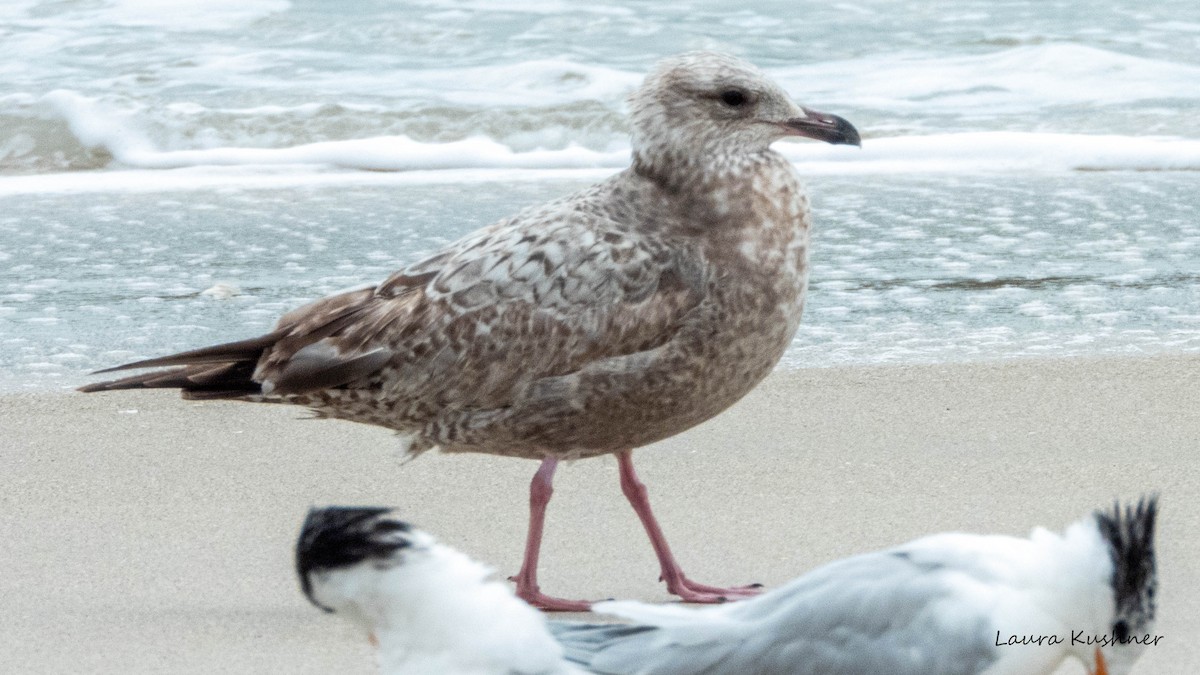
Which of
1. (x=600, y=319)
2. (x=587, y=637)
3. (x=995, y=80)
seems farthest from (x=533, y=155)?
(x=587, y=637)

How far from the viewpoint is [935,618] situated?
2.61 m

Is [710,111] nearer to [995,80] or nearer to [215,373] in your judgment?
[215,373]

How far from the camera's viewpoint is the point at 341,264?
260 inches

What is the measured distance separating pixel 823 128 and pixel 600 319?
0.78 meters

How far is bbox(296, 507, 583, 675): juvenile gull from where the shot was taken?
2.51 meters

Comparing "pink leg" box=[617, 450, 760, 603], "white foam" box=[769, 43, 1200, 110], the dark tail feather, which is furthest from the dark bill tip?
"white foam" box=[769, 43, 1200, 110]

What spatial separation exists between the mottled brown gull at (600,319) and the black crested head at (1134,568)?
1271 mm

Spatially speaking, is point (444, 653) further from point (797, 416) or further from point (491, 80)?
point (491, 80)

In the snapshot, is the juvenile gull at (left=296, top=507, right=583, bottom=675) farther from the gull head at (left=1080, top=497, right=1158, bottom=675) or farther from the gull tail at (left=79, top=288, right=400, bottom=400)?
the gull tail at (left=79, top=288, right=400, bottom=400)

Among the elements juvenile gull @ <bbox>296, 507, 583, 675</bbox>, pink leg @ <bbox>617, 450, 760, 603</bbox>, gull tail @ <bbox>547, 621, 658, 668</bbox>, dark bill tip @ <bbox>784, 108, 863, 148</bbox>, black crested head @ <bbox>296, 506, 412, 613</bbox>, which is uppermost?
dark bill tip @ <bbox>784, 108, 863, 148</bbox>

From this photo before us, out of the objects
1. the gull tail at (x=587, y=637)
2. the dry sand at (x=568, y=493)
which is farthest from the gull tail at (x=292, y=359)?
the gull tail at (x=587, y=637)

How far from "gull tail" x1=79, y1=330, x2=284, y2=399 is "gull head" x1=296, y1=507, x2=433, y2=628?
1450 mm

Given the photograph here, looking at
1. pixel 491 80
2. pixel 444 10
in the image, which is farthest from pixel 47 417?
pixel 444 10
